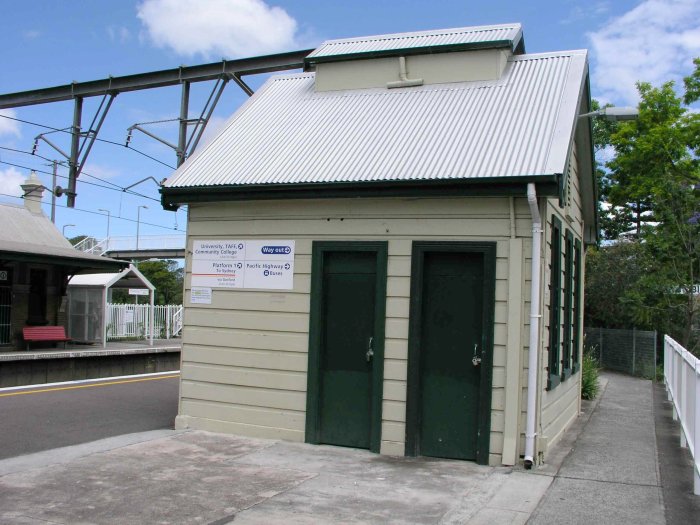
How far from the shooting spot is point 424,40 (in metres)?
10.3

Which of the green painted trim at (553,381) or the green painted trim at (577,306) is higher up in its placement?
the green painted trim at (577,306)

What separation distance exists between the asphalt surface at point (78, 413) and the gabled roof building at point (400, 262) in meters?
1.31

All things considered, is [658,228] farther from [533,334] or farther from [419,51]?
[533,334]

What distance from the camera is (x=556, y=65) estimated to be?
9.65m

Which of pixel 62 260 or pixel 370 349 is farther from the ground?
pixel 62 260

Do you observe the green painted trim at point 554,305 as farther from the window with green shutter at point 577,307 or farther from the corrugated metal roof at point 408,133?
the window with green shutter at point 577,307

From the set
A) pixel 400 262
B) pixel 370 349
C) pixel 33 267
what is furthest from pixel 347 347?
pixel 33 267

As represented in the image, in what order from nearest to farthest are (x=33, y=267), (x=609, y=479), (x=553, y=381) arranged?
A: 1. (x=609, y=479)
2. (x=553, y=381)
3. (x=33, y=267)

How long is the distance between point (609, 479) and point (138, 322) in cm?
2818

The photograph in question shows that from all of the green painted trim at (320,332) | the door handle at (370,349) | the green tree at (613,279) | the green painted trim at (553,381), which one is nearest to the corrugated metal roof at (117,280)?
the green tree at (613,279)

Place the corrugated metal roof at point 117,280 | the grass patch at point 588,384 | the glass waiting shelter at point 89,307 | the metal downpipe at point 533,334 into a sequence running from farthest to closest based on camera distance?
the glass waiting shelter at point 89,307
the corrugated metal roof at point 117,280
the grass patch at point 588,384
the metal downpipe at point 533,334

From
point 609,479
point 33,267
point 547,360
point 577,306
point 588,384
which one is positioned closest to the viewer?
point 609,479

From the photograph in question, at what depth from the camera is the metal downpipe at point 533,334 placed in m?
7.31

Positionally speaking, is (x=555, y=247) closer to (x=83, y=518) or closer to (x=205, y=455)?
(x=205, y=455)
